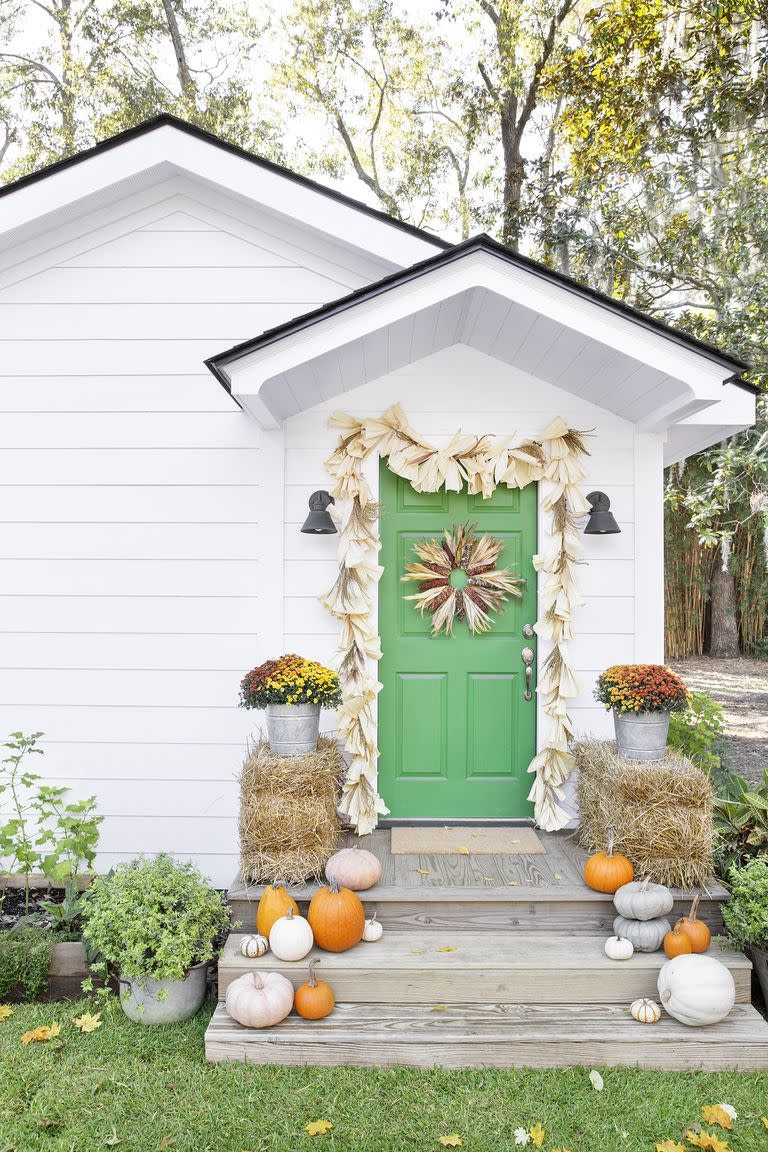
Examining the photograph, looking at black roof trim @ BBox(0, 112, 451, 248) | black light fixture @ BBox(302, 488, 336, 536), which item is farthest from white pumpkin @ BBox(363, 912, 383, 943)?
black roof trim @ BBox(0, 112, 451, 248)

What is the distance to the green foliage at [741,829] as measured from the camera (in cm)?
350

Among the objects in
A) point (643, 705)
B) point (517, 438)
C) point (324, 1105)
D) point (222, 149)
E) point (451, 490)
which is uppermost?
point (222, 149)

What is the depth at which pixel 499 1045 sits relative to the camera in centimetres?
276

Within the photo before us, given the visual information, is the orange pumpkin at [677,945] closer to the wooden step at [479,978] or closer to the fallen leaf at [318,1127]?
the wooden step at [479,978]

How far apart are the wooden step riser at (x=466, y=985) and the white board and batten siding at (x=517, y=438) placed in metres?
1.47

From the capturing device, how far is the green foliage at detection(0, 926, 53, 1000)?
10.4ft

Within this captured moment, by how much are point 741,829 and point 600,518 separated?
1.72 m

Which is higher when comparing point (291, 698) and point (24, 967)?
point (291, 698)

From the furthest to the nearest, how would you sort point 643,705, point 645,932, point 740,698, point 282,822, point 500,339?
point 740,698
point 500,339
point 643,705
point 282,822
point 645,932

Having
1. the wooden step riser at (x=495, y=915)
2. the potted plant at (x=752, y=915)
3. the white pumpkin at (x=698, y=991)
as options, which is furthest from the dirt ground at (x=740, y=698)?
the white pumpkin at (x=698, y=991)

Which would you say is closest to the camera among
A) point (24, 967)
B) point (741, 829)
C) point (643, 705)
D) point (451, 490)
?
point (24, 967)

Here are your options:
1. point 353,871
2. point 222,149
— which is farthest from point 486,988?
point 222,149

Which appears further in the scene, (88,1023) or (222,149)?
(222,149)

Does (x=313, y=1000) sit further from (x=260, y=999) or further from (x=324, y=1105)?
(x=324, y=1105)
